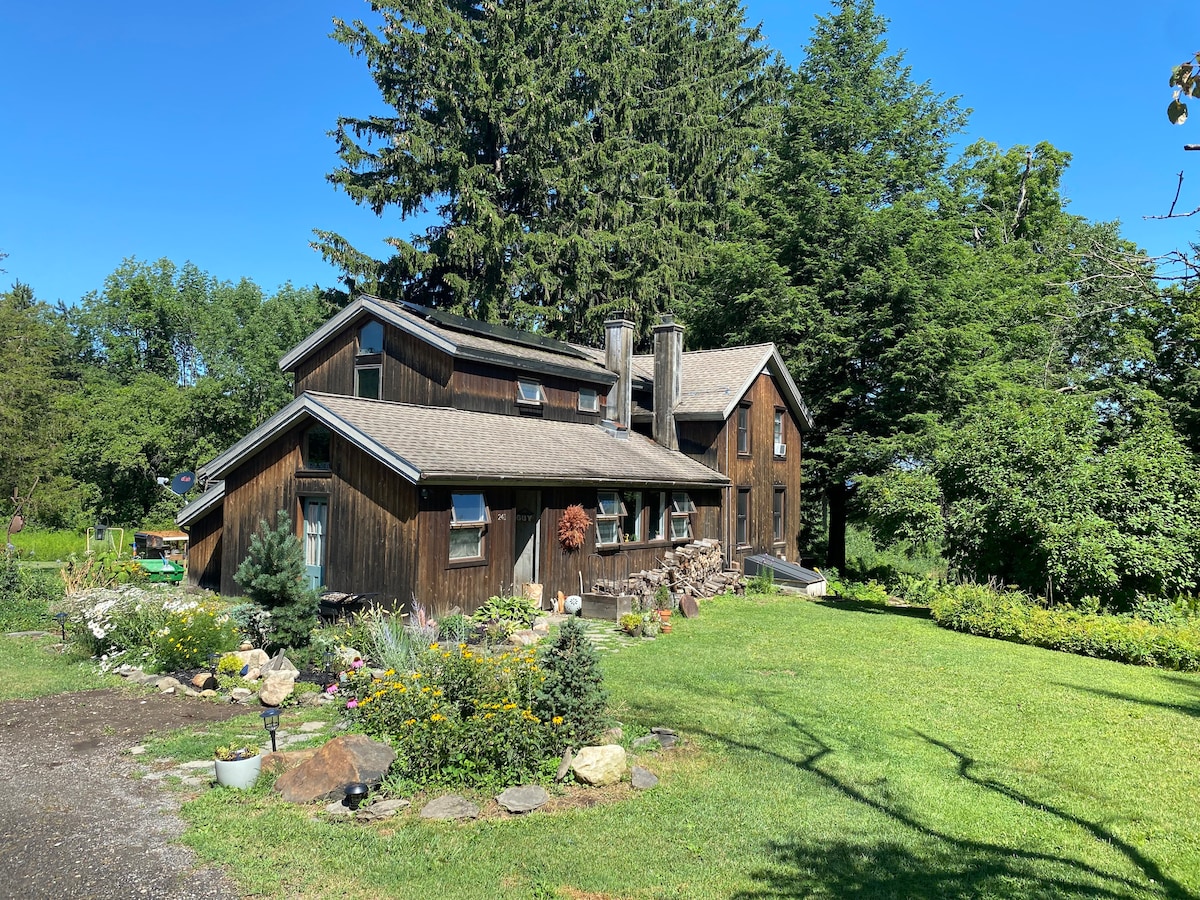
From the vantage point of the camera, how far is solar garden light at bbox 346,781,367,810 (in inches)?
260

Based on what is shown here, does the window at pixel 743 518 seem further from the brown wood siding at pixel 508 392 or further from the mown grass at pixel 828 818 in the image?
the mown grass at pixel 828 818

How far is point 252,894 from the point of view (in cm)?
531

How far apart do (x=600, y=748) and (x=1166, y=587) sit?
53.2 feet

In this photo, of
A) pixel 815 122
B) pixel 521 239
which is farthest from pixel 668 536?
pixel 815 122

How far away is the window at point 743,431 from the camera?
25.9 m

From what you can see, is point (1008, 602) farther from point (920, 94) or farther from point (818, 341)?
point (920, 94)

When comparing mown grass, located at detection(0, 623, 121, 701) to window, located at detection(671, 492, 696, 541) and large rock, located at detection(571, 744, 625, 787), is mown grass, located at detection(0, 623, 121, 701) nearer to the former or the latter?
large rock, located at detection(571, 744, 625, 787)

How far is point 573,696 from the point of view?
7.88m

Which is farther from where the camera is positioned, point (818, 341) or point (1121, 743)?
point (818, 341)

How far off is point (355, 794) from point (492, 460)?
396 inches

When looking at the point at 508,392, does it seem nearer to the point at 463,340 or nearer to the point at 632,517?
the point at 463,340

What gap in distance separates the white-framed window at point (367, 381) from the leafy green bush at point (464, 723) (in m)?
14.4

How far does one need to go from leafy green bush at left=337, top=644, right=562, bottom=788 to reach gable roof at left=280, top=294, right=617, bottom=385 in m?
12.2

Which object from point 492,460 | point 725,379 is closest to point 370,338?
point 492,460
